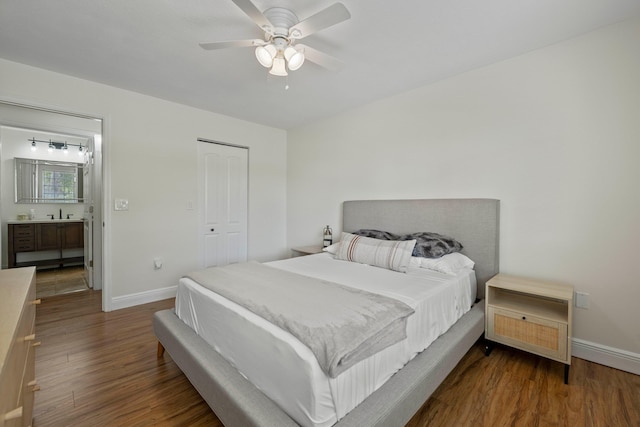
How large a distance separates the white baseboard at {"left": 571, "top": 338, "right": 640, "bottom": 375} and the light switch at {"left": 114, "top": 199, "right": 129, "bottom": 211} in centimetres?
445

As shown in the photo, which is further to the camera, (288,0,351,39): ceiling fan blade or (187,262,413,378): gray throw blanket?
(288,0,351,39): ceiling fan blade

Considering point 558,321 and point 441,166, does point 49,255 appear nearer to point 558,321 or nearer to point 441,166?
point 441,166

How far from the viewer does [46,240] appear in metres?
4.66

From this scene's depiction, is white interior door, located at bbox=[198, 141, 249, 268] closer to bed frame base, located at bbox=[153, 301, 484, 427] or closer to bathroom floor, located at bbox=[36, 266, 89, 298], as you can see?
bathroom floor, located at bbox=[36, 266, 89, 298]

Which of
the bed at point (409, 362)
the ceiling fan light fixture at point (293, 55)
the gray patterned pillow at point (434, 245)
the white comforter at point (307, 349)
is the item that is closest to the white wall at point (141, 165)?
the bed at point (409, 362)

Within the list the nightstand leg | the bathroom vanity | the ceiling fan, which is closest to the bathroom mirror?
the bathroom vanity

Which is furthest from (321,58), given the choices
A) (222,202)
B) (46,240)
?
(46,240)

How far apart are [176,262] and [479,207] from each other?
353 centimetres

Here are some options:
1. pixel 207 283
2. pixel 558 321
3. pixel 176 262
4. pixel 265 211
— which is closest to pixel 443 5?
pixel 558 321

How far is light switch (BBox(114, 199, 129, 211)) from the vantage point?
3035 mm

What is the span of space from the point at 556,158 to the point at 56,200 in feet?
24.1

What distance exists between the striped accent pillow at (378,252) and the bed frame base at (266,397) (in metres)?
0.67

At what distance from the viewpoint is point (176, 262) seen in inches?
138

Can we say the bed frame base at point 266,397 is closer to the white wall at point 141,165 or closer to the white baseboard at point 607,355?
the white baseboard at point 607,355
